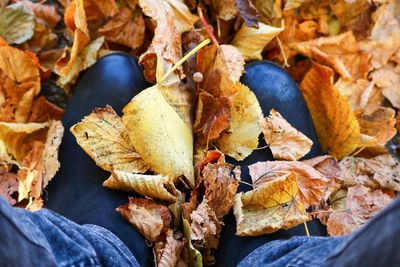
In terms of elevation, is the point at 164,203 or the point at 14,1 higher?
the point at 14,1

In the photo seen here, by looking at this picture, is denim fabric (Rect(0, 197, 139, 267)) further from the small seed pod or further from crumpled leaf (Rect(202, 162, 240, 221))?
the small seed pod

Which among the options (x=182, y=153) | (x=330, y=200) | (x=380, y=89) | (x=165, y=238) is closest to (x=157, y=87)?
(x=182, y=153)

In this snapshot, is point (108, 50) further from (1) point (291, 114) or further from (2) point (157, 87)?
(1) point (291, 114)

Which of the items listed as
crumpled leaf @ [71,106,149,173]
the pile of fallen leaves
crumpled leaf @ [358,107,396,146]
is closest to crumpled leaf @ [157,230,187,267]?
the pile of fallen leaves

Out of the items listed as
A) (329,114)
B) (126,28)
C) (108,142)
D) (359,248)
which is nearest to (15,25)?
(126,28)

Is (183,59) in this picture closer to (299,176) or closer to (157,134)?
(157,134)

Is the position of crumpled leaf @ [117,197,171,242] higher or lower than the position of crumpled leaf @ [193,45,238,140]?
lower

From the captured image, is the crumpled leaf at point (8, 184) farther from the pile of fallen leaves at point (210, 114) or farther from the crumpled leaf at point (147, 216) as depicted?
the crumpled leaf at point (147, 216)
